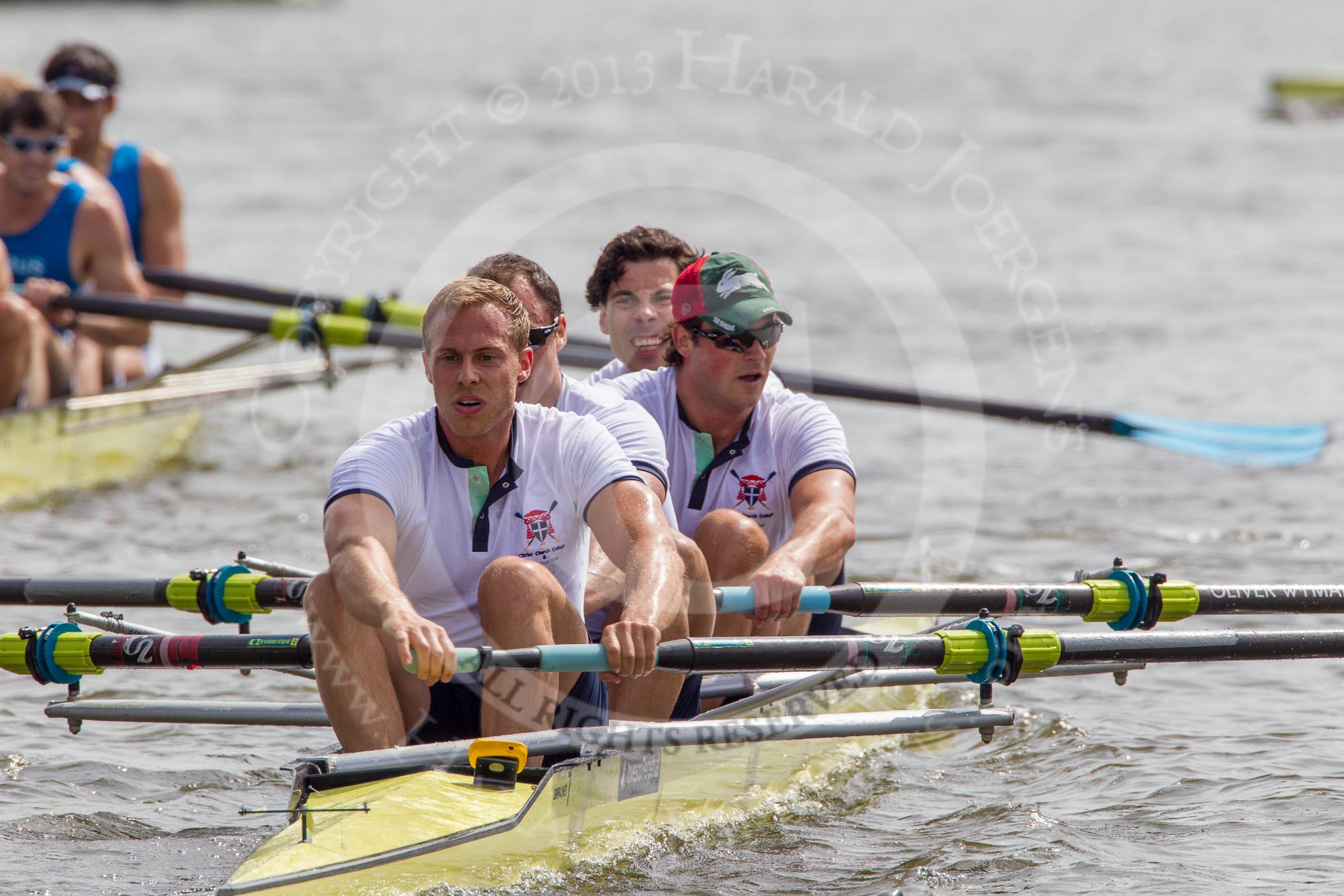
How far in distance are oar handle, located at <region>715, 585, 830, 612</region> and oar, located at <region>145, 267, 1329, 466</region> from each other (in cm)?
256

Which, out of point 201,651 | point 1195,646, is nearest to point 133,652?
point 201,651

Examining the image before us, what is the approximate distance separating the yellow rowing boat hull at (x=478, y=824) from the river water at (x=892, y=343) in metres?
0.11

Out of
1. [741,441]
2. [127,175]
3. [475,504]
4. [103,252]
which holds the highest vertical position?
[127,175]

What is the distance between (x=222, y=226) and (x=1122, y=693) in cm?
1255

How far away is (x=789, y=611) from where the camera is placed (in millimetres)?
4188

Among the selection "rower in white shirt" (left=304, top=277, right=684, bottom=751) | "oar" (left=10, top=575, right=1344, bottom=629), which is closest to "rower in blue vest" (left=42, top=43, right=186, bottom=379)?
"oar" (left=10, top=575, right=1344, bottom=629)

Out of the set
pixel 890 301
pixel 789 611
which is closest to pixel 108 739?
pixel 789 611

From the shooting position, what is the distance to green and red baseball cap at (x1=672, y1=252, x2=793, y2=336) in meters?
4.69

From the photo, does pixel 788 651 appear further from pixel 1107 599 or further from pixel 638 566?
pixel 1107 599

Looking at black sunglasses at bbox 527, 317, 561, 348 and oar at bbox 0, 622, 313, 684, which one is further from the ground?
black sunglasses at bbox 527, 317, 561, 348

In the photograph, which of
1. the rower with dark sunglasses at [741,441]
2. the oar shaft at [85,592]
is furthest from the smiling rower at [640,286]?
the oar shaft at [85,592]

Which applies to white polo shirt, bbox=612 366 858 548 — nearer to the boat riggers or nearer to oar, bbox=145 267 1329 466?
the boat riggers

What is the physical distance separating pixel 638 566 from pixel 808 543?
71cm

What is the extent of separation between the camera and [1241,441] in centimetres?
899
